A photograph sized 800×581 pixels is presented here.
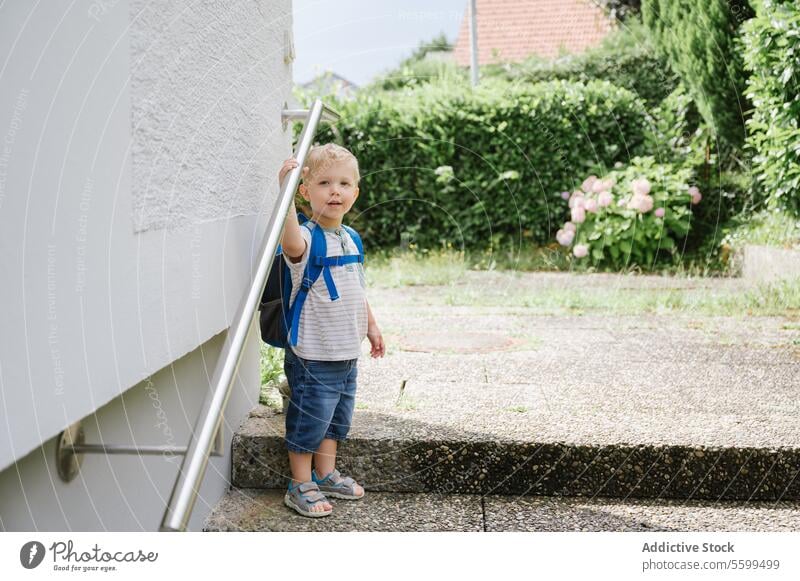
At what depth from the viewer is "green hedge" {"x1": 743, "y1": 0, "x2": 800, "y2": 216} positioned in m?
3.52

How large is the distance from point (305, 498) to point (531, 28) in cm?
516

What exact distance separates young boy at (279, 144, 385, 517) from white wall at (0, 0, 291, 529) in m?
0.19

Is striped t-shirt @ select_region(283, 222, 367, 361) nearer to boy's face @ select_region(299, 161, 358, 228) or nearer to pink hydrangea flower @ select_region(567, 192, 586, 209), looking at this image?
boy's face @ select_region(299, 161, 358, 228)

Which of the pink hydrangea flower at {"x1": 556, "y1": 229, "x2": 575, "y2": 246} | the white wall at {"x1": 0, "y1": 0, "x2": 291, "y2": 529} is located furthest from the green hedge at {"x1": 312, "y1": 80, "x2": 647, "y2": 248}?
the white wall at {"x1": 0, "y1": 0, "x2": 291, "y2": 529}

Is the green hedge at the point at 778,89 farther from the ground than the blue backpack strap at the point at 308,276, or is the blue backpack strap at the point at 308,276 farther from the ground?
the green hedge at the point at 778,89

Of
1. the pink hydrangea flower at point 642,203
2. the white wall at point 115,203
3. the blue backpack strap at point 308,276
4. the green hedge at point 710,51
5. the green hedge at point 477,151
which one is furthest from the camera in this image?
the green hedge at point 477,151

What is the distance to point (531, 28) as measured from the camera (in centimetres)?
617

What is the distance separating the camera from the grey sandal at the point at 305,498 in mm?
1783

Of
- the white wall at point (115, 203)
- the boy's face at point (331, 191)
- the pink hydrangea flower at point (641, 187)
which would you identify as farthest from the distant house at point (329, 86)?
the boy's face at point (331, 191)

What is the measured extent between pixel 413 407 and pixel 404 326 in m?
1.43

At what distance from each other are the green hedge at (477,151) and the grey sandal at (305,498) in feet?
12.9

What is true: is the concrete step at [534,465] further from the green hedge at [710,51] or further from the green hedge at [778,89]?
the green hedge at [710,51]

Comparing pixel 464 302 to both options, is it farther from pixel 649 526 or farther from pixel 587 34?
pixel 587 34

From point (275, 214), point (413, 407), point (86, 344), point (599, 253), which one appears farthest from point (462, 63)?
point (86, 344)
